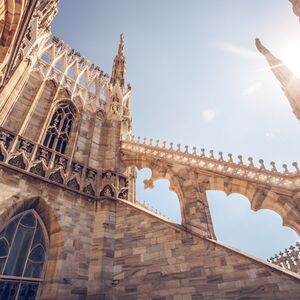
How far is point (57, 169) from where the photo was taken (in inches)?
346

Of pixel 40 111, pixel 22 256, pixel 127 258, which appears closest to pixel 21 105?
pixel 40 111

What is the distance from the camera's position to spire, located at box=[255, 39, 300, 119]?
11744 mm

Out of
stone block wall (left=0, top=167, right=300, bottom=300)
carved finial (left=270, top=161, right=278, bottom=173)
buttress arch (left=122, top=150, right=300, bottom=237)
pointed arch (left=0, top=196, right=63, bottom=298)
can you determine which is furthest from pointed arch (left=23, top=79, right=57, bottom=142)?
carved finial (left=270, top=161, right=278, bottom=173)

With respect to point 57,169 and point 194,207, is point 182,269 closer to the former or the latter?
point 194,207

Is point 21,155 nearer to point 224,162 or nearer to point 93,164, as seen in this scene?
point 93,164

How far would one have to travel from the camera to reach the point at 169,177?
10516 mm

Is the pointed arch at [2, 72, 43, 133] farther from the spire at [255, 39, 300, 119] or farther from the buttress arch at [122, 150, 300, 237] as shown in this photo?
the spire at [255, 39, 300, 119]

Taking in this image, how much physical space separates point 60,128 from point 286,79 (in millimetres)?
12455

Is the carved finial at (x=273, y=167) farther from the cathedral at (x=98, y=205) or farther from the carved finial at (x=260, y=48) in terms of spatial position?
the carved finial at (x=260, y=48)

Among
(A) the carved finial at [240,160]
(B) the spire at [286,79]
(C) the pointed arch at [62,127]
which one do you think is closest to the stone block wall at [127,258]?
(C) the pointed arch at [62,127]

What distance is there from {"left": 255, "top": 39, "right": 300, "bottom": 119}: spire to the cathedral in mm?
105

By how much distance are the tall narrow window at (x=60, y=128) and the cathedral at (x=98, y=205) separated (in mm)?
59

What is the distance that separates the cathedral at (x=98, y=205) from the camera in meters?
6.14

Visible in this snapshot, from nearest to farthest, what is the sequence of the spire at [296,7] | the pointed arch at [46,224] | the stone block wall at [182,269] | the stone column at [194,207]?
1. the stone block wall at [182,269]
2. the pointed arch at [46,224]
3. the stone column at [194,207]
4. the spire at [296,7]
